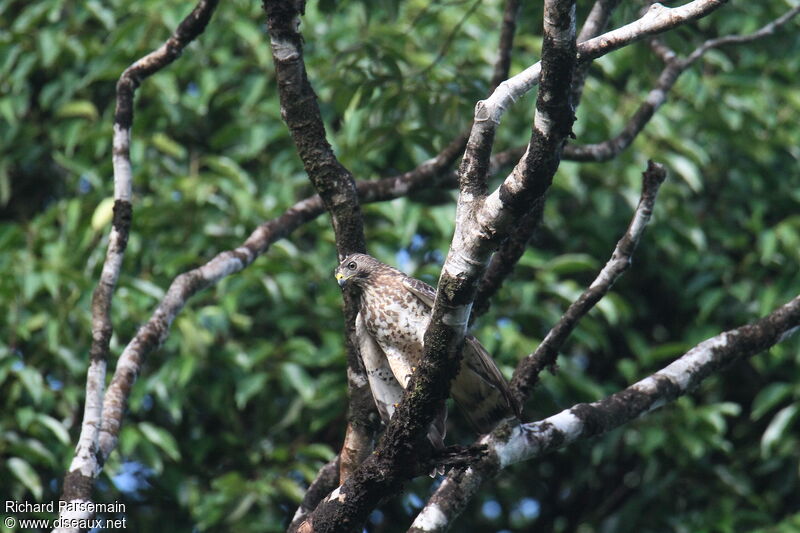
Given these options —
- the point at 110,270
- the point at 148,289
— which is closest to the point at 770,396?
the point at 148,289

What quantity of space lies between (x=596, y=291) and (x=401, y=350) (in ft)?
2.43

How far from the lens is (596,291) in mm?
3713

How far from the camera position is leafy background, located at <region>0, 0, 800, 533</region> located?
5109 mm

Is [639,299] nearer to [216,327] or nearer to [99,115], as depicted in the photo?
[216,327]

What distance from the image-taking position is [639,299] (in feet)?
21.0

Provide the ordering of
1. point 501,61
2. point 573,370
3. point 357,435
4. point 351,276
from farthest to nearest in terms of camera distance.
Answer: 1. point 573,370
2. point 501,61
3. point 351,276
4. point 357,435

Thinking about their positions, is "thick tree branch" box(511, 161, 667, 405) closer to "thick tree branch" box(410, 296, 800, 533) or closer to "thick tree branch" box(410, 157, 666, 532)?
"thick tree branch" box(410, 157, 666, 532)

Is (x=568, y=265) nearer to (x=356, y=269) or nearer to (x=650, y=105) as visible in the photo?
(x=650, y=105)

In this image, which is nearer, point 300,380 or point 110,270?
point 110,270

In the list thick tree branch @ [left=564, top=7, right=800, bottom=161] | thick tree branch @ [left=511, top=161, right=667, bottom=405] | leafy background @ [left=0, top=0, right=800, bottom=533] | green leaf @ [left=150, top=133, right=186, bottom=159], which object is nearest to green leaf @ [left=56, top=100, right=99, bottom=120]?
leafy background @ [left=0, top=0, right=800, bottom=533]

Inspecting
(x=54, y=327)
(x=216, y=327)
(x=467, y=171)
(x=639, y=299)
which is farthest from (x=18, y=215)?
(x=467, y=171)

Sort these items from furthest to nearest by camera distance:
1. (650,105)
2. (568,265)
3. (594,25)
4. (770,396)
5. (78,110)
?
(78,110), (770,396), (568,265), (650,105), (594,25)

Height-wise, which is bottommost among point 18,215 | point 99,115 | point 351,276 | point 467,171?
point 467,171

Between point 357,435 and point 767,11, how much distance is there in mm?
4364
